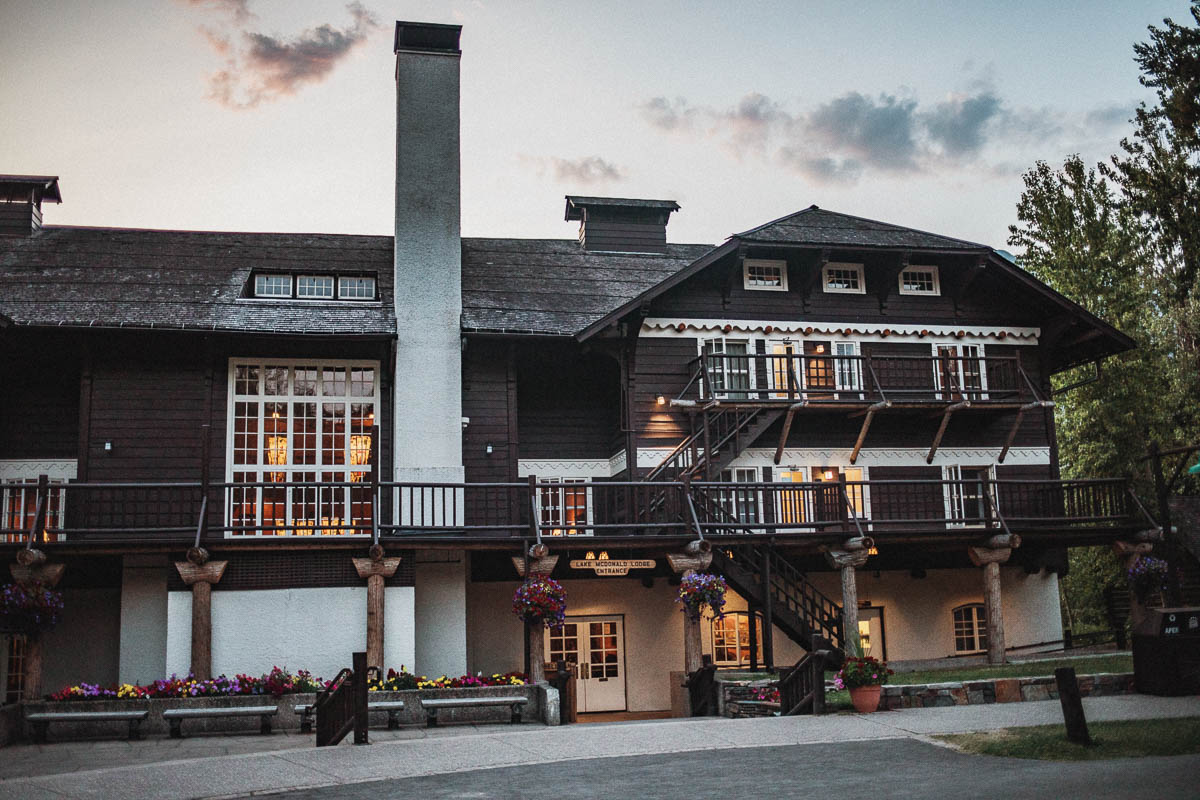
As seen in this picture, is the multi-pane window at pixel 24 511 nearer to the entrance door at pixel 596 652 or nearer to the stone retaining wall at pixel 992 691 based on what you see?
the entrance door at pixel 596 652

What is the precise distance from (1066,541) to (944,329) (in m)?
5.55

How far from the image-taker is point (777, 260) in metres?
26.5

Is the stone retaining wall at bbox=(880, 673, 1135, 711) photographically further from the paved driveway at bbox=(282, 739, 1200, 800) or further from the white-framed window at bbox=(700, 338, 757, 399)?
the white-framed window at bbox=(700, 338, 757, 399)

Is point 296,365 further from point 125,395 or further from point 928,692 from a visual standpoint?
point 928,692

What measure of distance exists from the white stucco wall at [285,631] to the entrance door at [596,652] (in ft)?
16.0

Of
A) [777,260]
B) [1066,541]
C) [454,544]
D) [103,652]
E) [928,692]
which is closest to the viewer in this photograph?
[928,692]

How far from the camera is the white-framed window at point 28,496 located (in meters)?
21.7

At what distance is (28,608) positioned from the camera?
1872 cm

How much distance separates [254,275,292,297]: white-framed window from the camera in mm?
25078

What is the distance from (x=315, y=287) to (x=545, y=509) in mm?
7143

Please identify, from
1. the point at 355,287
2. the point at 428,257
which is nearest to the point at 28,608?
the point at 355,287

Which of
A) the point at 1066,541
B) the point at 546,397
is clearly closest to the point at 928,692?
the point at 1066,541

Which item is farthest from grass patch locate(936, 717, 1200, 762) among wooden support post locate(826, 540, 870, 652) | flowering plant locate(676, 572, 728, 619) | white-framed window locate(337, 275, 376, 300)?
white-framed window locate(337, 275, 376, 300)

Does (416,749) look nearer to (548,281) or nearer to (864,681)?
(864,681)
